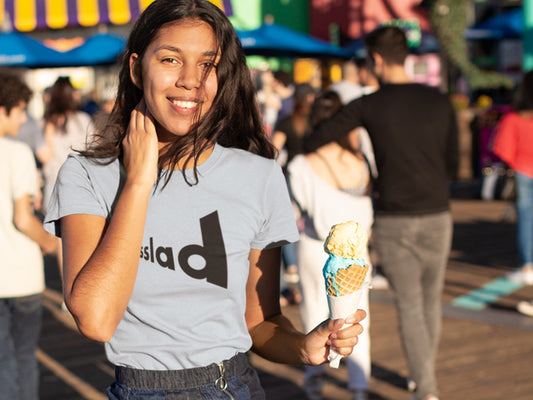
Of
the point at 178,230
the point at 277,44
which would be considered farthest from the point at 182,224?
the point at 277,44

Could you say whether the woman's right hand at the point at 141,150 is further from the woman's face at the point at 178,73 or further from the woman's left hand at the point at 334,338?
the woman's left hand at the point at 334,338

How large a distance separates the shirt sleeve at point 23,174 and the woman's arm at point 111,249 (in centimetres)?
228

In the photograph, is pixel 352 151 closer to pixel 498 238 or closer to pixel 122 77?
pixel 122 77

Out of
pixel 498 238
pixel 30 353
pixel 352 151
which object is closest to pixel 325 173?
pixel 352 151

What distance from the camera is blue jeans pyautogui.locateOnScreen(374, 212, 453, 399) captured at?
480 centimetres

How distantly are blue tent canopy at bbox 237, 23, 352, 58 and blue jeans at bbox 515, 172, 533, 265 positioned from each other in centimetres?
645

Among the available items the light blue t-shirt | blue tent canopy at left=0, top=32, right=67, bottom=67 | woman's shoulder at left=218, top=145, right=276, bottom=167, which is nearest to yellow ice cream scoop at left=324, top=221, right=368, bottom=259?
the light blue t-shirt

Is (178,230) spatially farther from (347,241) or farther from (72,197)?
(347,241)

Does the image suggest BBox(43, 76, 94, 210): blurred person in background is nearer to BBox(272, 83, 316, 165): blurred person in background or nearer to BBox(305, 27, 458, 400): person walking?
BBox(272, 83, 316, 165): blurred person in background

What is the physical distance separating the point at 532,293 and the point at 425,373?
11.5ft

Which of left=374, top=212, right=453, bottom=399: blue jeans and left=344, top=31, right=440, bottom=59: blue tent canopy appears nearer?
left=374, top=212, right=453, bottom=399: blue jeans

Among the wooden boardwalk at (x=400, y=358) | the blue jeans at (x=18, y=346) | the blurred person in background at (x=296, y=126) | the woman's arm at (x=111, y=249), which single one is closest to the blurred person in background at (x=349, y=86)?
the blurred person in background at (x=296, y=126)

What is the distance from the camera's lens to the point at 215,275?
2.03m

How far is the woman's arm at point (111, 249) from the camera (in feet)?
6.02
